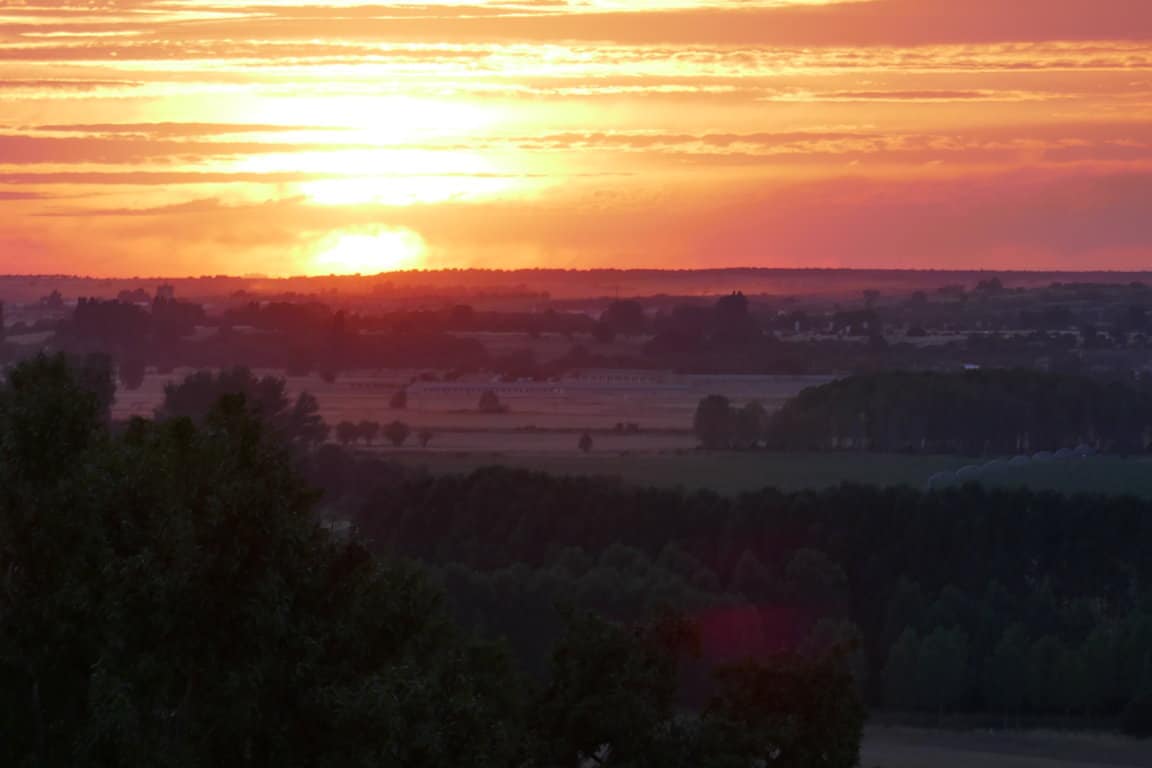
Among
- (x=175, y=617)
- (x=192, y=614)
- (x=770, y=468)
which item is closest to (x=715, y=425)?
(x=770, y=468)

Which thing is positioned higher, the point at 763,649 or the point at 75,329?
the point at 75,329

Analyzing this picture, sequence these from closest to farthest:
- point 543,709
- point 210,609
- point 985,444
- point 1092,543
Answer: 1. point 210,609
2. point 543,709
3. point 1092,543
4. point 985,444

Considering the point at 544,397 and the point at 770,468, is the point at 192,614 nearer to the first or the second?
the point at 770,468

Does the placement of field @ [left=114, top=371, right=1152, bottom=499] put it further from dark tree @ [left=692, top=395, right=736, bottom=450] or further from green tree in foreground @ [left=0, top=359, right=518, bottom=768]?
green tree in foreground @ [left=0, top=359, right=518, bottom=768]

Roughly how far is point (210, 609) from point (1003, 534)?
41.0 metres

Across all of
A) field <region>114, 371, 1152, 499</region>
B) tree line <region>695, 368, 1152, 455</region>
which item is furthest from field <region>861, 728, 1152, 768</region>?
tree line <region>695, 368, 1152, 455</region>

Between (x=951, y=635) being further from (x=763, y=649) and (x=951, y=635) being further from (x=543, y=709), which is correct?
(x=543, y=709)

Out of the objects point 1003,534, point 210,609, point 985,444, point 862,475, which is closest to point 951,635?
point 1003,534

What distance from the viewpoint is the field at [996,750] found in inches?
1476

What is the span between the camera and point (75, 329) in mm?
86375

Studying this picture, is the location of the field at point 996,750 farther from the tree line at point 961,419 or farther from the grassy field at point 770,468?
the tree line at point 961,419

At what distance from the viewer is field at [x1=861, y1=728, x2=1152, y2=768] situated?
123 feet

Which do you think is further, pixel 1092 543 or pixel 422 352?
pixel 422 352

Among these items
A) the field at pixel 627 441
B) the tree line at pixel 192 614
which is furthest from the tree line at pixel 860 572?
the tree line at pixel 192 614
